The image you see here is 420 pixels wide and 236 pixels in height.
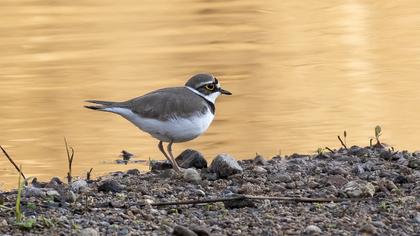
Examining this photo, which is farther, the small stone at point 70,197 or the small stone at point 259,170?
the small stone at point 259,170

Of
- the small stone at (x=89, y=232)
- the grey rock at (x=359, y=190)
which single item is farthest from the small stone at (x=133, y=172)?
the small stone at (x=89, y=232)

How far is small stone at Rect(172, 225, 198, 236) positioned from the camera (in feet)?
19.1

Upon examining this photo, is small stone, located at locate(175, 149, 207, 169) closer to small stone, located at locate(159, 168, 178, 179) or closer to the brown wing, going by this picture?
small stone, located at locate(159, 168, 178, 179)

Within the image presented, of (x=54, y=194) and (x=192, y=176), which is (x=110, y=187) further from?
(x=192, y=176)

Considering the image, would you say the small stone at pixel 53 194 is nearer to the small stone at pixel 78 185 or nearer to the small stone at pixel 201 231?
the small stone at pixel 78 185

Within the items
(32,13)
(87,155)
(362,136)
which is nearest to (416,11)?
(32,13)

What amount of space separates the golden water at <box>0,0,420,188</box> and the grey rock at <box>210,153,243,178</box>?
5.13 ft

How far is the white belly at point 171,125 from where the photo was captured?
811cm

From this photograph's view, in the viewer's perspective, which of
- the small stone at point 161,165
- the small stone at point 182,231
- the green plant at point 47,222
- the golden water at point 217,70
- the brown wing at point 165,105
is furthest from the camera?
the golden water at point 217,70

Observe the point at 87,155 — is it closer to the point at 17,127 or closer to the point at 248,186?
the point at 17,127

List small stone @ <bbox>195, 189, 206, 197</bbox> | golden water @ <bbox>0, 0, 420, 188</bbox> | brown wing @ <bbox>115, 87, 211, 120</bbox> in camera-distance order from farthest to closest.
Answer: golden water @ <bbox>0, 0, 420, 188</bbox>, brown wing @ <bbox>115, 87, 211, 120</bbox>, small stone @ <bbox>195, 189, 206, 197</bbox>

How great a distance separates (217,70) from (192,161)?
448 cm

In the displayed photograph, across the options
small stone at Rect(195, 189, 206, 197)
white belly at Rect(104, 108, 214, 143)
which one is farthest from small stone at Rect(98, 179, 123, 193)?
white belly at Rect(104, 108, 214, 143)

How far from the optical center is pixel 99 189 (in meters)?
7.41
